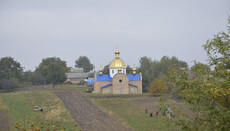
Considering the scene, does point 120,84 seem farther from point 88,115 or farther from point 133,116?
point 133,116

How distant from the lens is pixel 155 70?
54000 mm

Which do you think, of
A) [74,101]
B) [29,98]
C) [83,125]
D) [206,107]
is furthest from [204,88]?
[29,98]

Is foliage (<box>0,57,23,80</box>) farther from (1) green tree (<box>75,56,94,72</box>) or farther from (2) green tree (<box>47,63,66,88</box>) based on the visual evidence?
(1) green tree (<box>75,56,94,72</box>)

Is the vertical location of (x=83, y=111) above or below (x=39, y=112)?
below

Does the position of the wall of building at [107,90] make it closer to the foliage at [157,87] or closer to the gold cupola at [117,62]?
the gold cupola at [117,62]

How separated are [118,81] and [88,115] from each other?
1644cm

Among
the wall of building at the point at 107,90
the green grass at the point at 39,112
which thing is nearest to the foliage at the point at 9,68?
the green grass at the point at 39,112

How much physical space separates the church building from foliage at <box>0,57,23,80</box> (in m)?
27.2

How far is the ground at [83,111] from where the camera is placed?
2327 centimetres

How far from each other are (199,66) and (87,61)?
12941 cm

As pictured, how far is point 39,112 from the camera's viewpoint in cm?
2850

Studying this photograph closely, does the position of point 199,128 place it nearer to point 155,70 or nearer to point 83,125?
point 83,125

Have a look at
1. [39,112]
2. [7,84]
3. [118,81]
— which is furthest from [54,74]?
[39,112]

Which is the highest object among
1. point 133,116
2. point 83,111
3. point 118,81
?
point 118,81
